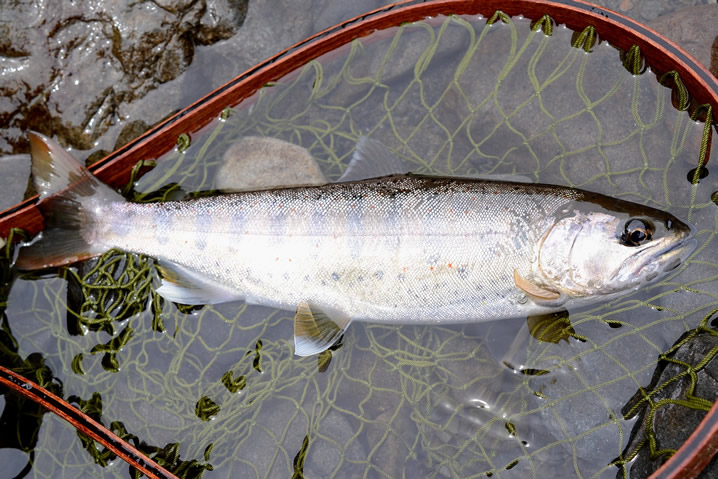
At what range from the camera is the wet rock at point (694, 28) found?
335 cm

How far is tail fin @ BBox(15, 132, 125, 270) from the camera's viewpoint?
310 centimetres

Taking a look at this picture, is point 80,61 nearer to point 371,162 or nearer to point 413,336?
point 371,162

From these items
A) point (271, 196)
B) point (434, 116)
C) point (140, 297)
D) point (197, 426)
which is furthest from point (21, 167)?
point (434, 116)

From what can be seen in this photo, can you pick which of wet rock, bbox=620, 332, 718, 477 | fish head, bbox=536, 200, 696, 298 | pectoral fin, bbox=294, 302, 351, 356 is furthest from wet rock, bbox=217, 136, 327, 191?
wet rock, bbox=620, 332, 718, 477

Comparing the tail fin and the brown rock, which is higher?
the brown rock

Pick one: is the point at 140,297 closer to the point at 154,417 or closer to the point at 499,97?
the point at 154,417

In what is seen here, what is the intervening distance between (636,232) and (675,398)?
88cm

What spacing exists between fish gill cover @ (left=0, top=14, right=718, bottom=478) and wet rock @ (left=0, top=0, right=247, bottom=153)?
617 millimetres

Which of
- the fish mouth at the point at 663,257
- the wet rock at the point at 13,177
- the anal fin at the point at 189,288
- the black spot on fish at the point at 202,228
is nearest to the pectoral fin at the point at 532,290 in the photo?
the fish mouth at the point at 663,257

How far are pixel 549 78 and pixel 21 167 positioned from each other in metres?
3.42

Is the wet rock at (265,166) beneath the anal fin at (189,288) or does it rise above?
above

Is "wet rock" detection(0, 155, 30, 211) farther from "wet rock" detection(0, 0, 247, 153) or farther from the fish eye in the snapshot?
the fish eye

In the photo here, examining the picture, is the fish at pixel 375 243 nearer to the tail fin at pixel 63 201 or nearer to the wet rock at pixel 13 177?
the tail fin at pixel 63 201

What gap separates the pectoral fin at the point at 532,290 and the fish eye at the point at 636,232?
17.5 inches
